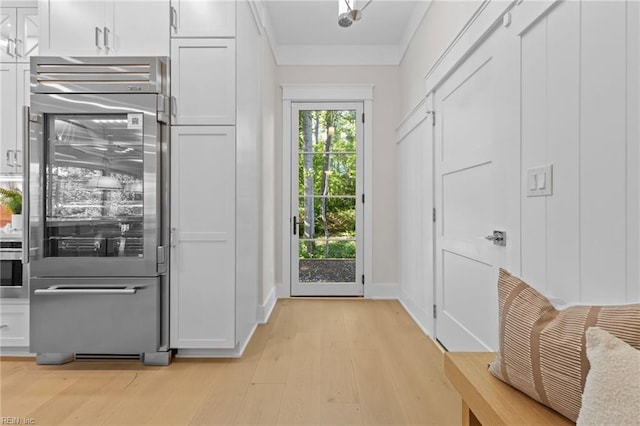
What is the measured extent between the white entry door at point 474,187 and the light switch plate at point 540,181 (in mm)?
113

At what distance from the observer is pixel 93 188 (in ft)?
7.77

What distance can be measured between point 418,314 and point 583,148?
236 cm

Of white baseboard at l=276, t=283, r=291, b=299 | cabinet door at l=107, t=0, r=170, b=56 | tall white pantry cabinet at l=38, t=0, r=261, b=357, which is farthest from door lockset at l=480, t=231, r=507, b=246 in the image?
white baseboard at l=276, t=283, r=291, b=299

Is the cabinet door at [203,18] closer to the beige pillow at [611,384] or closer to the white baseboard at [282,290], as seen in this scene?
the beige pillow at [611,384]

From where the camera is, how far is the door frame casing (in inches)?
165

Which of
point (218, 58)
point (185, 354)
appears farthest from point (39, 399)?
point (218, 58)

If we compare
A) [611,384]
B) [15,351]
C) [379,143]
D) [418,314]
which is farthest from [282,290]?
[611,384]

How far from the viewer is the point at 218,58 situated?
7.85 ft

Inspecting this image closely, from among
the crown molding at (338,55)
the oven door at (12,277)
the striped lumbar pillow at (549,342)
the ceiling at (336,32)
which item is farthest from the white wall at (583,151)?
the oven door at (12,277)

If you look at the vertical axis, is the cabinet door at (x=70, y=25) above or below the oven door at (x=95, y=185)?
above

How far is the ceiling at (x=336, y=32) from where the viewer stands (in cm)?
340

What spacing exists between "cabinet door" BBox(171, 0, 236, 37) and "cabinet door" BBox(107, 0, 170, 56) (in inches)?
3.0

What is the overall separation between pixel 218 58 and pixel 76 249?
1.59 m

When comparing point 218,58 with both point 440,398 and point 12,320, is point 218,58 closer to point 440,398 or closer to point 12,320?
point 12,320
